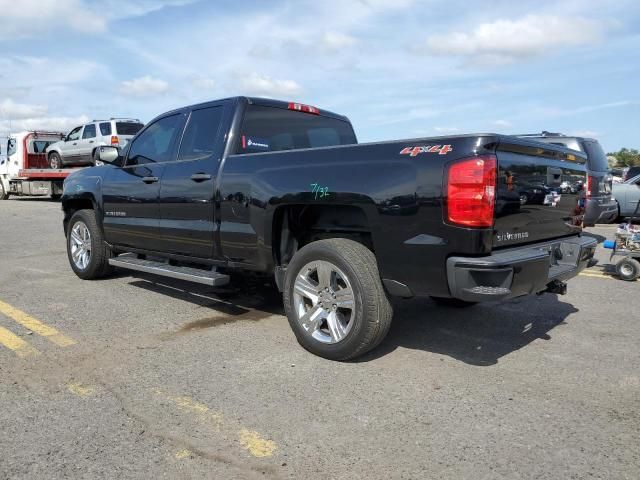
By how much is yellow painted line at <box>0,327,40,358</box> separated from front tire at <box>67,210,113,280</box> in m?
1.96

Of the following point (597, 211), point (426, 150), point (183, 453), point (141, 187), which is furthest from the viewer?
point (597, 211)

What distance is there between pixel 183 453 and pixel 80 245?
487 centimetres

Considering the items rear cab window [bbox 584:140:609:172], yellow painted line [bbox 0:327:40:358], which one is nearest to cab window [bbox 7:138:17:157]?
yellow painted line [bbox 0:327:40:358]

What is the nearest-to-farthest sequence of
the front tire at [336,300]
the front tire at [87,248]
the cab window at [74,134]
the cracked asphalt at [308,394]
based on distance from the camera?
the cracked asphalt at [308,394] < the front tire at [336,300] < the front tire at [87,248] < the cab window at [74,134]

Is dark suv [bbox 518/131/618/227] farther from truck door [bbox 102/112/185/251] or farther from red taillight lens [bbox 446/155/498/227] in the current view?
red taillight lens [bbox 446/155/498/227]

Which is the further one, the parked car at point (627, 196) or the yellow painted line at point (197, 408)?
the parked car at point (627, 196)

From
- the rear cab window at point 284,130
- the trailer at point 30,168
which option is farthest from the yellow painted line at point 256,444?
the trailer at point 30,168

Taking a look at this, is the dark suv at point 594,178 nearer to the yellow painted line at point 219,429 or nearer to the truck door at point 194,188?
the truck door at point 194,188

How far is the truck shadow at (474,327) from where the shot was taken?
4.14 metres

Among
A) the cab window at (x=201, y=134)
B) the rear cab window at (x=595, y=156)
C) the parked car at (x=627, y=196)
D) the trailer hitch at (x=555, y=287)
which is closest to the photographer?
the trailer hitch at (x=555, y=287)

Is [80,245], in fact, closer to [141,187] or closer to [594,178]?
[141,187]

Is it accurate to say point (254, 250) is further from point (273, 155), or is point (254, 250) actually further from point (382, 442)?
point (382, 442)

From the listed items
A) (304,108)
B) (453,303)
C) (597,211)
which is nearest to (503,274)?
(453,303)

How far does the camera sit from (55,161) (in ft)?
68.8
